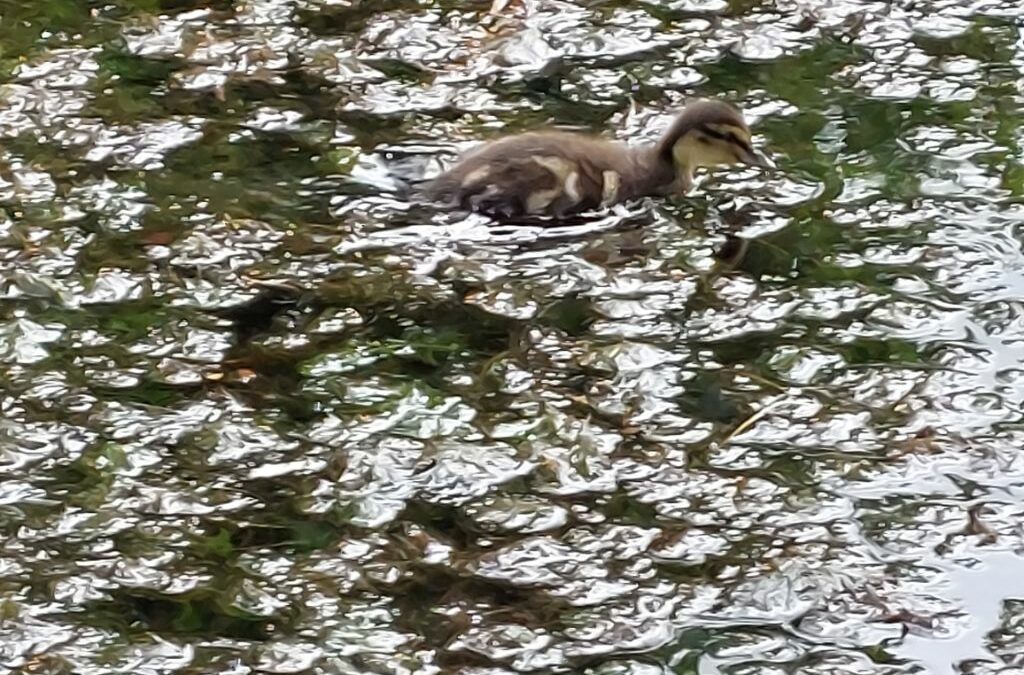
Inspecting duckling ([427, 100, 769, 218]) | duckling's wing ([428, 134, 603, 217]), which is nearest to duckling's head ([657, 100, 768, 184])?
duckling ([427, 100, 769, 218])

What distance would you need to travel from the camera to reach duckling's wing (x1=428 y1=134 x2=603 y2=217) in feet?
11.0

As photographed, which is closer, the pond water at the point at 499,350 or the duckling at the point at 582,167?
the pond water at the point at 499,350

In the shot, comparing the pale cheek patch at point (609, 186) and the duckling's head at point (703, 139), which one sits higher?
the duckling's head at point (703, 139)

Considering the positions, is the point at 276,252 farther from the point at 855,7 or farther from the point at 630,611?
the point at 855,7

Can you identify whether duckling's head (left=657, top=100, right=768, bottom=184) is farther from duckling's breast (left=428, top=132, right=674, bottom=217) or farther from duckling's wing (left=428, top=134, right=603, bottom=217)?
duckling's wing (left=428, top=134, right=603, bottom=217)

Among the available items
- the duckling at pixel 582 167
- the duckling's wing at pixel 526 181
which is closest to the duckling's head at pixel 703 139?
the duckling at pixel 582 167

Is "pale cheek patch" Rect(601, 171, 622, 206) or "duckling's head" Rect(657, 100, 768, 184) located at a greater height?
"duckling's head" Rect(657, 100, 768, 184)

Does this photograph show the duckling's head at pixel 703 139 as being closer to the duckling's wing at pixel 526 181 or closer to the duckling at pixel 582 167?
the duckling at pixel 582 167

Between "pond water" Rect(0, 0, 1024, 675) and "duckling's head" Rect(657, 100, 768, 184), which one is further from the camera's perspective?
"duckling's head" Rect(657, 100, 768, 184)

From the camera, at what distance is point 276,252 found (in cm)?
328

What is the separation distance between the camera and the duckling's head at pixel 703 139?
3.41 m

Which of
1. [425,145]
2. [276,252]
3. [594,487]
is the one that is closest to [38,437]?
[276,252]

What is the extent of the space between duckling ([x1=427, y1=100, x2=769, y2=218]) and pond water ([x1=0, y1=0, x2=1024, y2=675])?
0.05m

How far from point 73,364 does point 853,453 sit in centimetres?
121
